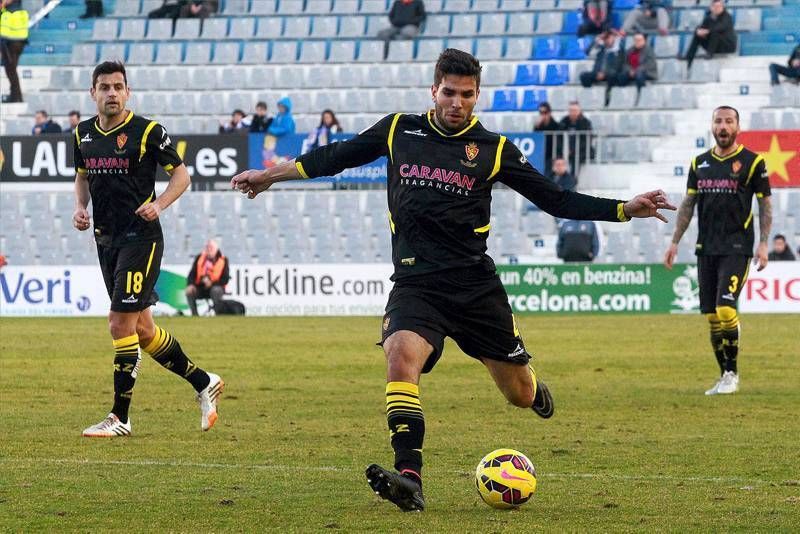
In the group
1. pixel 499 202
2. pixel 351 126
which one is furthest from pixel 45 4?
pixel 499 202

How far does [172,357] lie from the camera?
35.5 ft

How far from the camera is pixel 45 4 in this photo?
3828 cm

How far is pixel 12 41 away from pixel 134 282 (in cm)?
2549

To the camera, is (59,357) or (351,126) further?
(351,126)

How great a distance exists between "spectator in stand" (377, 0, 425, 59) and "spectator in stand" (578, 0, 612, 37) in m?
3.93

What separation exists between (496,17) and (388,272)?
8.77 meters

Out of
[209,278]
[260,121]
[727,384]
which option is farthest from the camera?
[260,121]

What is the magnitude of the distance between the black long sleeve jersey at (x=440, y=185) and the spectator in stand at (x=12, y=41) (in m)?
28.2

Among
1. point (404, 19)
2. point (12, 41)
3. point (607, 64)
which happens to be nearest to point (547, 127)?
point (607, 64)

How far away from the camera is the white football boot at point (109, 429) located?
10.4 meters

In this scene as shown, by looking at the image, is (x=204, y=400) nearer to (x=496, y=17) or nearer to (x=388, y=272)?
(x=388, y=272)

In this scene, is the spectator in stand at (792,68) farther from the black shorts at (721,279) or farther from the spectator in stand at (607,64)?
the black shorts at (721,279)

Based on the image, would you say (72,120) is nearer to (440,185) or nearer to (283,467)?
(283,467)

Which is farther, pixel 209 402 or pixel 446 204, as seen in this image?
pixel 209 402
